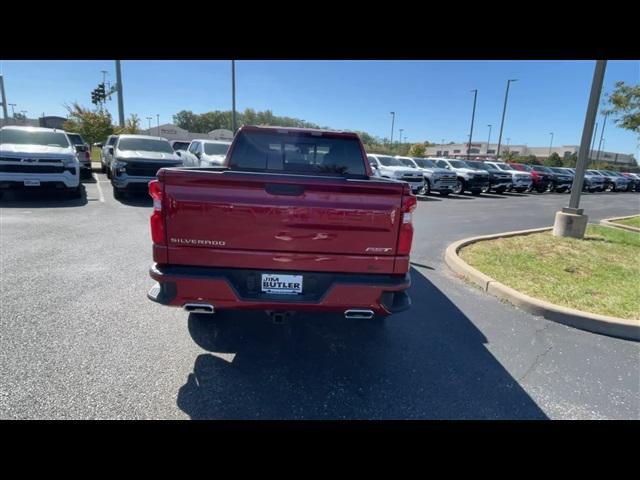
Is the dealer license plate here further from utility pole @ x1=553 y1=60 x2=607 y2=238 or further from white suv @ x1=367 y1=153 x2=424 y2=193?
white suv @ x1=367 y1=153 x2=424 y2=193

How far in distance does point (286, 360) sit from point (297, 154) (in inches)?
94.3

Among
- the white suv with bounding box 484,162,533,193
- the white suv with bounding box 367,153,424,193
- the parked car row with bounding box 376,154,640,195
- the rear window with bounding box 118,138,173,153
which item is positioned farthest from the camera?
the white suv with bounding box 484,162,533,193

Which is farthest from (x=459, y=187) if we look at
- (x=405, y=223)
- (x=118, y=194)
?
(x=405, y=223)

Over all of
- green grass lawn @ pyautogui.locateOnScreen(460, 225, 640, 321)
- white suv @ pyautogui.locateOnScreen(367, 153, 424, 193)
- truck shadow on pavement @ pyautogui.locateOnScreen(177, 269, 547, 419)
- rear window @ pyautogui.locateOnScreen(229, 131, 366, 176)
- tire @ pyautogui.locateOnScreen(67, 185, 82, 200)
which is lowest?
truck shadow on pavement @ pyautogui.locateOnScreen(177, 269, 547, 419)

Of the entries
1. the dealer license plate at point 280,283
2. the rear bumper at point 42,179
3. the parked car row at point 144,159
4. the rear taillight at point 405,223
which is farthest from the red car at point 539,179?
the dealer license plate at point 280,283

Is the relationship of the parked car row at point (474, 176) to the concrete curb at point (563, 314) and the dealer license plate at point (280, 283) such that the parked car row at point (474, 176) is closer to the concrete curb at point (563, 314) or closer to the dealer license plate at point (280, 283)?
the concrete curb at point (563, 314)

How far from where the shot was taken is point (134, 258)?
5500mm

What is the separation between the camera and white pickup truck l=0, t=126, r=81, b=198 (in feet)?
29.6

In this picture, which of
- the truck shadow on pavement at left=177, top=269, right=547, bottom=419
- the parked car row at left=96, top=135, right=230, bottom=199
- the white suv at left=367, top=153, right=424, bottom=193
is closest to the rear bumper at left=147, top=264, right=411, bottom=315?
the truck shadow on pavement at left=177, top=269, right=547, bottom=419

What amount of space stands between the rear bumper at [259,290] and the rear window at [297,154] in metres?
1.74

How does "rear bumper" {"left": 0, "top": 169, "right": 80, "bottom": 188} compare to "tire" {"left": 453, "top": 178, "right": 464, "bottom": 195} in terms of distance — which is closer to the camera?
"rear bumper" {"left": 0, "top": 169, "right": 80, "bottom": 188}

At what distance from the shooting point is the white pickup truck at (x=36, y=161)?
29.6 ft

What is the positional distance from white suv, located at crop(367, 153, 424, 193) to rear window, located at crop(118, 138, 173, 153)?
335 inches
